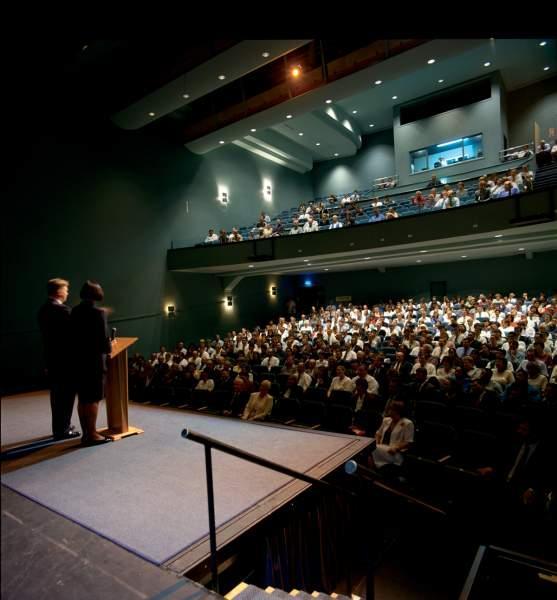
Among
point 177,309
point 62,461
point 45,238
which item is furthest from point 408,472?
point 177,309

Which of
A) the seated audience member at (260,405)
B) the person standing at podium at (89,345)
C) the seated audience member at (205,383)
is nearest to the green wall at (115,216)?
the seated audience member at (205,383)

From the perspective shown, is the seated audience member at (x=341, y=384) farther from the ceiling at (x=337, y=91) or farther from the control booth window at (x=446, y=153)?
the control booth window at (x=446, y=153)

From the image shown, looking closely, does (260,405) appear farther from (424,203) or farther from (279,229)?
(279,229)

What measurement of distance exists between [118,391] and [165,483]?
958 mm

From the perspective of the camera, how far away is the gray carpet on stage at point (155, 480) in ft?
6.17

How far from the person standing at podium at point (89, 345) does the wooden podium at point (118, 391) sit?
33 cm

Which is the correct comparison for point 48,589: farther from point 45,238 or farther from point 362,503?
point 45,238

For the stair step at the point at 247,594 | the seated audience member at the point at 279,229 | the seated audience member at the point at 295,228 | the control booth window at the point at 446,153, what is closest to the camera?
the stair step at the point at 247,594

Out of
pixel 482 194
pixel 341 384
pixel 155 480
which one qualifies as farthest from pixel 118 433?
pixel 482 194

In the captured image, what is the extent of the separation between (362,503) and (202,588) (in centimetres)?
75

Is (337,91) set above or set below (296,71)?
below

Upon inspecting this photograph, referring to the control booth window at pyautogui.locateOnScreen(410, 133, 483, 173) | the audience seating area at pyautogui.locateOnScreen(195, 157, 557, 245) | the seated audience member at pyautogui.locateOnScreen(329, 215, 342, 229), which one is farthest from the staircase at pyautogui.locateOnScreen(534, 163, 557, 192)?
the control booth window at pyautogui.locateOnScreen(410, 133, 483, 173)

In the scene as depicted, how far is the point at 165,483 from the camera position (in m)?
2.35

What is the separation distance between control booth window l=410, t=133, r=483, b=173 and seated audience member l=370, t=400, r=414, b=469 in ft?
45.1
